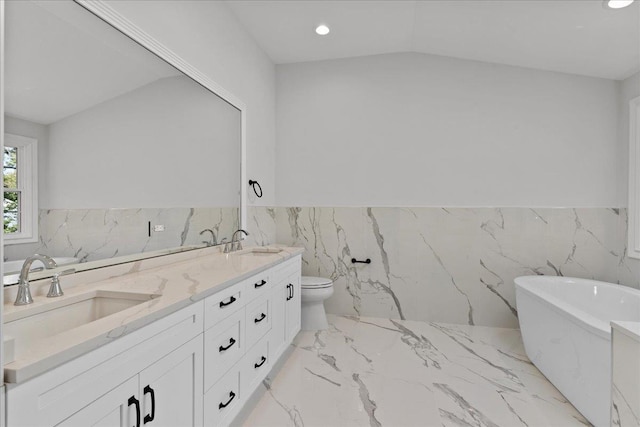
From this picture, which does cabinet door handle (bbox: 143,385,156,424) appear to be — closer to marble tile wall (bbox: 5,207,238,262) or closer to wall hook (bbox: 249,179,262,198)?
marble tile wall (bbox: 5,207,238,262)

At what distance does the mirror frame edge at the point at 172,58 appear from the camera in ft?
5.22

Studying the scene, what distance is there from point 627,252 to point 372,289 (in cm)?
231

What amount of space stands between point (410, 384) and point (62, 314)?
2053 mm

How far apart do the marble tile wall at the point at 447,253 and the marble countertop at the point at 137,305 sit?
1.28 m

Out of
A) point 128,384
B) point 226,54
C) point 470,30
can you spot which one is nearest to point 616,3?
point 470,30

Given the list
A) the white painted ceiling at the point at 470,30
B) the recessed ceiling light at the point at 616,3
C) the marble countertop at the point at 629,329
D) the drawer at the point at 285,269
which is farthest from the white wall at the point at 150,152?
the recessed ceiling light at the point at 616,3

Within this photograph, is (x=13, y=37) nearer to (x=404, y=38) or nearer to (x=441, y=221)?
(x=404, y=38)

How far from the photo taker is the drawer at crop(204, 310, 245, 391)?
1.51 m

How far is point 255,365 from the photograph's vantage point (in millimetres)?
2027

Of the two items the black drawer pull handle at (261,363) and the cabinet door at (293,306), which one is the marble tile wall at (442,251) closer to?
the cabinet door at (293,306)

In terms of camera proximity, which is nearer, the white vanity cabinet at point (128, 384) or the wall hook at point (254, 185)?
the white vanity cabinet at point (128, 384)

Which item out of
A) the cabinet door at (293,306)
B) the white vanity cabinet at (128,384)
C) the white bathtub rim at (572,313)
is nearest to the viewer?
the white vanity cabinet at (128,384)

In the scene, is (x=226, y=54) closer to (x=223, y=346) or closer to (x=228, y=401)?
(x=223, y=346)

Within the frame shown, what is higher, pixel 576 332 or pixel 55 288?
pixel 55 288
